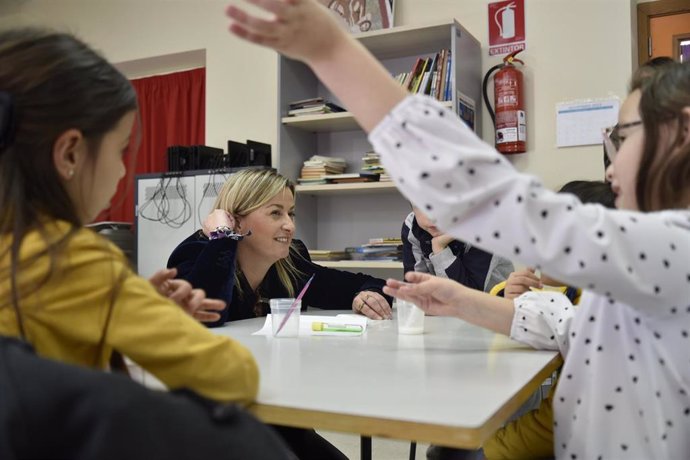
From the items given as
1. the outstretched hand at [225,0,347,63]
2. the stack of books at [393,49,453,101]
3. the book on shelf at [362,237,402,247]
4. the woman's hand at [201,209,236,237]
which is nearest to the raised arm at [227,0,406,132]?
the outstretched hand at [225,0,347,63]

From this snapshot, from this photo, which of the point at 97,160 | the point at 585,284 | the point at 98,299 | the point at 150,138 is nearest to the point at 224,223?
the point at 97,160

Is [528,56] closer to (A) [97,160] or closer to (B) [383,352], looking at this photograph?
(B) [383,352]

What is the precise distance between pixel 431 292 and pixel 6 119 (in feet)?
2.78

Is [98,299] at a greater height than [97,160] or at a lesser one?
lesser

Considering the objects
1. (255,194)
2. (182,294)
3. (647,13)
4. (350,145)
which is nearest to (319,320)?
(182,294)

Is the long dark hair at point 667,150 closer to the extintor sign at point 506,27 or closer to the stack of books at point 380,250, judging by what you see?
the stack of books at point 380,250

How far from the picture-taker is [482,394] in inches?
34.5

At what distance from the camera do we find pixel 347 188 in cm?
377

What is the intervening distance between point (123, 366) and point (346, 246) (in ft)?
10.8

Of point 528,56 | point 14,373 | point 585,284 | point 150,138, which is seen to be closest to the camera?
point 14,373

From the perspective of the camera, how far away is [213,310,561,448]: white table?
0.76 meters

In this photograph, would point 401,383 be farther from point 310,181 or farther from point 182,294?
point 310,181

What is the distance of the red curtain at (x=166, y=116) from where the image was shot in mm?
4945

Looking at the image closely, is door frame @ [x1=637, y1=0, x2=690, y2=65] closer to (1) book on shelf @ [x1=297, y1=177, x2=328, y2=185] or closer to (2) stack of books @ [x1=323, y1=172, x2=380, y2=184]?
(2) stack of books @ [x1=323, y1=172, x2=380, y2=184]
